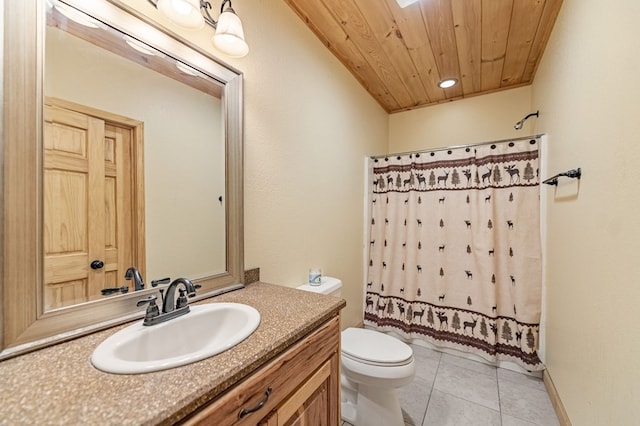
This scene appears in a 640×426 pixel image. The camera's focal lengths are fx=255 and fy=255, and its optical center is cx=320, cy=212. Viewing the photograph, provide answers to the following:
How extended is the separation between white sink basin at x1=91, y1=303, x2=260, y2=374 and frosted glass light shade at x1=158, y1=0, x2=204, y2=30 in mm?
1079

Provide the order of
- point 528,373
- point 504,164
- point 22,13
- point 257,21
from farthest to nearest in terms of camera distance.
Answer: point 504,164 → point 528,373 → point 257,21 → point 22,13

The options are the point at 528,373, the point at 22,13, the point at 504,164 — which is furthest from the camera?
the point at 504,164

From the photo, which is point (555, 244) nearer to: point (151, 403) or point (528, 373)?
point (528, 373)

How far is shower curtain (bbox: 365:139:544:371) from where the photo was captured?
189cm

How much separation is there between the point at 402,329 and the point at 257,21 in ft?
8.35

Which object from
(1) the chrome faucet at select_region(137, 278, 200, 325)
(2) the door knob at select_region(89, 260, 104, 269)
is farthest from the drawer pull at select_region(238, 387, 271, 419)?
(2) the door knob at select_region(89, 260, 104, 269)

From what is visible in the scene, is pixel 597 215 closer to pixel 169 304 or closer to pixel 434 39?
pixel 434 39

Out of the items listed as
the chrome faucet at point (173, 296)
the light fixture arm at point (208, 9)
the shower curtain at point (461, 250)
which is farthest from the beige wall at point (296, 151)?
the chrome faucet at point (173, 296)

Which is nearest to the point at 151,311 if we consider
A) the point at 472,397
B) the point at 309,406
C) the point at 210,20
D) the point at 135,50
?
the point at 309,406

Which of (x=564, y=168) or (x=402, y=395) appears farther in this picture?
(x=402, y=395)

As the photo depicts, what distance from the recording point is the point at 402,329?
2.32 metres

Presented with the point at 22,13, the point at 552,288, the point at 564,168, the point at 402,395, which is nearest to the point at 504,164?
the point at 564,168

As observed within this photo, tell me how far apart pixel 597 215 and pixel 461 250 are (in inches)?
43.4

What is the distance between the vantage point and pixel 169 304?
0.91 meters
